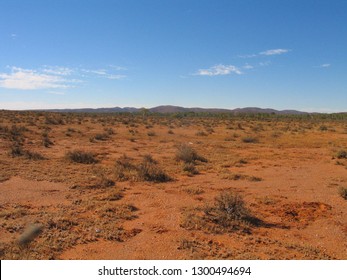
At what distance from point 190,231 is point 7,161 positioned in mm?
10788

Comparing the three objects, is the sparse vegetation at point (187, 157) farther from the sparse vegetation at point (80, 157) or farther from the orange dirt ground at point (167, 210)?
the sparse vegetation at point (80, 157)

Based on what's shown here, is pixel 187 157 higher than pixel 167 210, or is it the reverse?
pixel 187 157

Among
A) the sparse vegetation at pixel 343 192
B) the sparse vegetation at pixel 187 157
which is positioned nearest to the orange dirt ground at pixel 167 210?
the sparse vegetation at pixel 343 192

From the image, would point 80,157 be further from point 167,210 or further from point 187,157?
point 167,210

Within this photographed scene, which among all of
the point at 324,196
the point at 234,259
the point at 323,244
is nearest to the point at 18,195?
the point at 234,259

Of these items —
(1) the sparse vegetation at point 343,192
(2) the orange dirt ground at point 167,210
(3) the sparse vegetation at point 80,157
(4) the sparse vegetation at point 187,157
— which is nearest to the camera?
(2) the orange dirt ground at point 167,210

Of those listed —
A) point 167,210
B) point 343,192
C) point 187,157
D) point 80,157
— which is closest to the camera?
point 167,210

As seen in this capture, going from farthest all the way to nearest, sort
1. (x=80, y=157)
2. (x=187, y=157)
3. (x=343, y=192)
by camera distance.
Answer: (x=187, y=157) < (x=80, y=157) < (x=343, y=192)

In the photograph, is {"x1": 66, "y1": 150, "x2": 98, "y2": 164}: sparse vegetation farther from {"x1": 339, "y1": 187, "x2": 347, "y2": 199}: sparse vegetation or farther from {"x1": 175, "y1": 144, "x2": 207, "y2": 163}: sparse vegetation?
{"x1": 339, "y1": 187, "x2": 347, "y2": 199}: sparse vegetation

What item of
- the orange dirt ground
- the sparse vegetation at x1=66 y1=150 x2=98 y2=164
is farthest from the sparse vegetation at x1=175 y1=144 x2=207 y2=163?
the sparse vegetation at x1=66 y1=150 x2=98 y2=164

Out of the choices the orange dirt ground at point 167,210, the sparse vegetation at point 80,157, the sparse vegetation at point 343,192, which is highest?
the sparse vegetation at point 80,157

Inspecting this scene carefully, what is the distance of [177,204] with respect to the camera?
9.58m

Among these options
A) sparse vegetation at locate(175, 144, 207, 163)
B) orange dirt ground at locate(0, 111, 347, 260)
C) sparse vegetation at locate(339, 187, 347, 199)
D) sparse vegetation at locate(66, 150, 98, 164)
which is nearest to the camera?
orange dirt ground at locate(0, 111, 347, 260)

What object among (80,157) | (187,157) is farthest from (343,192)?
(80,157)
